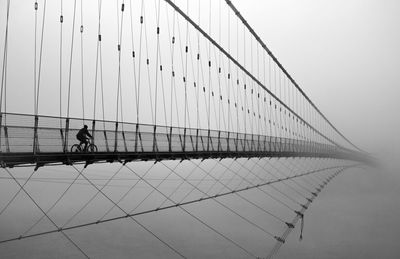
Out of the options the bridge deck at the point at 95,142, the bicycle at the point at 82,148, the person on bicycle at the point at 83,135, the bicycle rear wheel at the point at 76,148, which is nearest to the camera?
the bridge deck at the point at 95,142

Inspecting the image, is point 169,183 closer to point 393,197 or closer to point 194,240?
point 194,240

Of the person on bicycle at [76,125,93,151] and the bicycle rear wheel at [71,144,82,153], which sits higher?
the person on bicycle at [76,125,93,151]

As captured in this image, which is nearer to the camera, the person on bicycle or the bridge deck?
the bridge deck

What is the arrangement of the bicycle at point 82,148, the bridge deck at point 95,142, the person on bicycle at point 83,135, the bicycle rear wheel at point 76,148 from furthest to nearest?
the person on bicycle at point 83,135
the bicycle at point 82,148
the bicycle rear wheel at point 76,148
the bridge deck at point 95,142

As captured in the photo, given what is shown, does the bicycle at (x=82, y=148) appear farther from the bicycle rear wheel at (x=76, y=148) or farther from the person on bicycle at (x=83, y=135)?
the person on bicycle at (x=83, y=135)

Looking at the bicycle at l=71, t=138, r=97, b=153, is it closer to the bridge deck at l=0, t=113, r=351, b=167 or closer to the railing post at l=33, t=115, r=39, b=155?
the bridge deck at l=0, t=113, r=351, b=167

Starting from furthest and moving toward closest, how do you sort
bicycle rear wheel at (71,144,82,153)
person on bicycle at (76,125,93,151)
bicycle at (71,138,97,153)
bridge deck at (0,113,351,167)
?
person on bicycle at (76,125,93,151)
bicycle at (71,138,97,153)
bicycle rear wheel at (71,144,82,153)
bridge deck at (0,113,351,167)

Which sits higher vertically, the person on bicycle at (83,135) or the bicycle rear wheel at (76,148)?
the person on bicycle at (83,135)

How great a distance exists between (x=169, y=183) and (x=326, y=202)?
3736 centimetres

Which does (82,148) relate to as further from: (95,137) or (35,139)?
(35,139)

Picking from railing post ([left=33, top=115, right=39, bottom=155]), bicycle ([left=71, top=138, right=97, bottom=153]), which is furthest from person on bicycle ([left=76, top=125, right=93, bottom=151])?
railing post ([left=33, top=115, right=39, bottom=155])

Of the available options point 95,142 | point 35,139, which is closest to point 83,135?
point 95,142

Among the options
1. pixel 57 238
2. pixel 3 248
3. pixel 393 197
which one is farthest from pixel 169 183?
pixel 393 197

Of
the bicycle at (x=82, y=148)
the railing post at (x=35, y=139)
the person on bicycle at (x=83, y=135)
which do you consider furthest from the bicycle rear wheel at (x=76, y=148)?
the railing post at (x=35, y=139)
